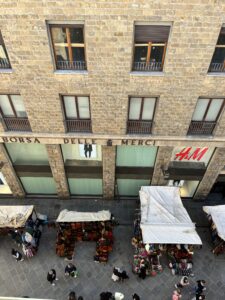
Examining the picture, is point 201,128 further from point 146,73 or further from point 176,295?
point 176,295

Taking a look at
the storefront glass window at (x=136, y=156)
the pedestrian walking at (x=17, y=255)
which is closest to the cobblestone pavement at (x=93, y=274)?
the pedestrian walking at (x=17, y=255)

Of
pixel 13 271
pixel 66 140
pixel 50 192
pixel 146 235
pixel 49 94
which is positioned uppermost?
pixel 49 94

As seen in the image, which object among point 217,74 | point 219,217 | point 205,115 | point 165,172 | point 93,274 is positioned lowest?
point 93,274

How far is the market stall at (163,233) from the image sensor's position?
15.8 meters

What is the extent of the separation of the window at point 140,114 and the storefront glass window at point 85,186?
5.88m

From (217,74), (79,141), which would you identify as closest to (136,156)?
(79,141)

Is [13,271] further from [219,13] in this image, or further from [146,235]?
[219,13]

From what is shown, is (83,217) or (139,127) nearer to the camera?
(139,127)

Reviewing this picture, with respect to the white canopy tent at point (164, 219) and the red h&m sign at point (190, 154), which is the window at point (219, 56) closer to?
the red h&m sign at point (190, 154)

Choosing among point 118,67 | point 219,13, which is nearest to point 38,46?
point 118,67

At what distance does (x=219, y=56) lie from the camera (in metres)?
11.9

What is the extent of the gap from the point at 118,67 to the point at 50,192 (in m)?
12.2

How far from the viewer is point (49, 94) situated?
13430 millimetres

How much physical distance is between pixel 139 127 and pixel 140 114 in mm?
886
